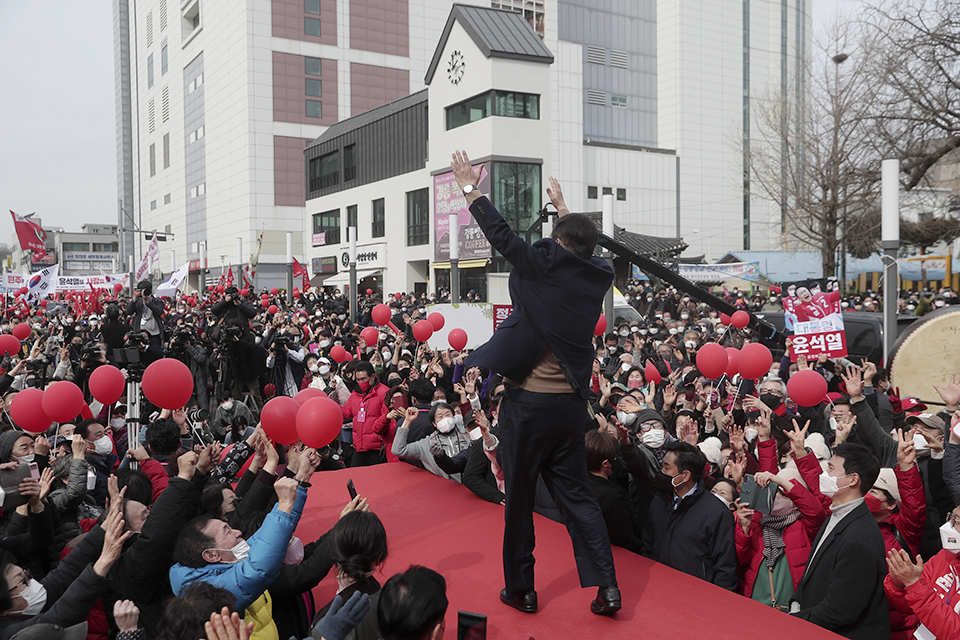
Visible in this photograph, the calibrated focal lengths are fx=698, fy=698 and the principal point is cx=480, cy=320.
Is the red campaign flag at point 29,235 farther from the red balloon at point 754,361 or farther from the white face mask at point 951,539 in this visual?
the white face mask at point 951,539

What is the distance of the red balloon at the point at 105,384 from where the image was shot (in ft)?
17.0

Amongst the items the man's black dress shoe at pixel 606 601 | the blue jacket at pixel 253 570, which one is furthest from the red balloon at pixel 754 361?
the blue jacket at pixel 253 570

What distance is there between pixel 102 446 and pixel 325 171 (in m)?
37.3

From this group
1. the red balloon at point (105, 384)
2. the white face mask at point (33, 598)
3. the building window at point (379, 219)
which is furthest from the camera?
the building window at point (379, 219)

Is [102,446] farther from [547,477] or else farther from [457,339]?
[457,339]

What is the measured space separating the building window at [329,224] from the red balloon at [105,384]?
34.7 metres

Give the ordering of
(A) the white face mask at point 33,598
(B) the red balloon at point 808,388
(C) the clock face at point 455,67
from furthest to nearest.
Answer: (C) the clock face at point 455,67 → (B) the red balloon at point 808,388 → (A) the white face mask at point 33,598

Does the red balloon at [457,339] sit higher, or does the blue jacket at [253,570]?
the red balloon at [457,339]

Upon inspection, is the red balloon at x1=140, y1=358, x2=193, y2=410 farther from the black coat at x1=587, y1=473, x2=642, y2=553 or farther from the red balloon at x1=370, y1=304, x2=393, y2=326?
the red balloon at x1=370, y1=304, x2=393, y2=326

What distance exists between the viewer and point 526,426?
326cm

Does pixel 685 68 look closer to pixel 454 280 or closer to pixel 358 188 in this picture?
pixel 358 188

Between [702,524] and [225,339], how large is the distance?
803cm

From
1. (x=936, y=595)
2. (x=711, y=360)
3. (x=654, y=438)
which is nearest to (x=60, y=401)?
(x=654, y=438)

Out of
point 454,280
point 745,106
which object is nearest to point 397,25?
point 745,106
